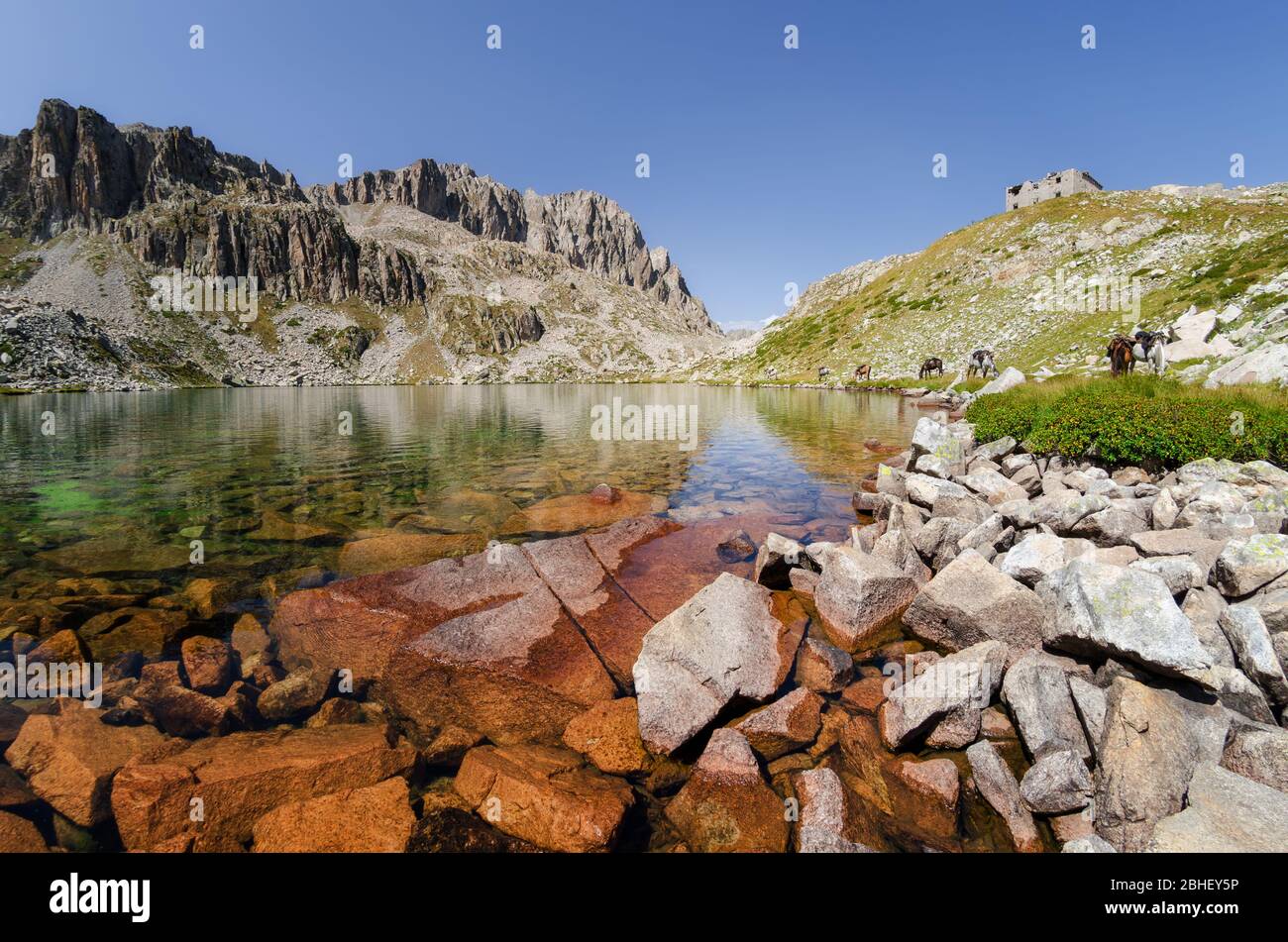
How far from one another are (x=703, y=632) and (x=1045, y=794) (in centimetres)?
434

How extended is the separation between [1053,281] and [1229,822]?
112 meters

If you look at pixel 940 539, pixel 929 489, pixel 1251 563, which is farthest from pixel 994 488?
pixel 1251 563

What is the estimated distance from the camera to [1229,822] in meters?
4.86

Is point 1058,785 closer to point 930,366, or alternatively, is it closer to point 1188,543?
point 1188,543

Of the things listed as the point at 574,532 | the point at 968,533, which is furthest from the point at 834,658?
the point at 574,532

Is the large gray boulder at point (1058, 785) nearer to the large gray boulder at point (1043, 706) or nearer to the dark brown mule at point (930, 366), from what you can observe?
the large gray boulder at point (1043, 706)

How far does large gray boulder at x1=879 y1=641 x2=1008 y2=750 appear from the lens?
266 inches

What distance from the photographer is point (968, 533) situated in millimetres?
11195

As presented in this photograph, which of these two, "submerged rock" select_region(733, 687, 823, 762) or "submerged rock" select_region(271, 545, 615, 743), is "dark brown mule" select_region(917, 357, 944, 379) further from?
"submerged rock" select_region(733, 687, 823, 762)

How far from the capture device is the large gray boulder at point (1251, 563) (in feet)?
23.4

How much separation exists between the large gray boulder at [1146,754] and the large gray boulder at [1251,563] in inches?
99.0

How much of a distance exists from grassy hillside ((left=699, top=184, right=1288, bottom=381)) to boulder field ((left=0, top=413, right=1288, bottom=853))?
3250cm
